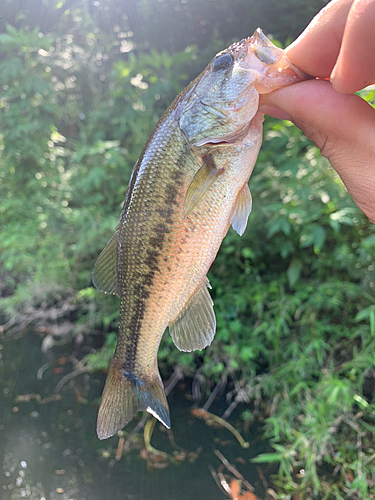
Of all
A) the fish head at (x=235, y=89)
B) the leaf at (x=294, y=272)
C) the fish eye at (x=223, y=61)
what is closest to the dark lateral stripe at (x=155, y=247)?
the fish head at (x=235, y=89)

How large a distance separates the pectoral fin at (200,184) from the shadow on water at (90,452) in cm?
238

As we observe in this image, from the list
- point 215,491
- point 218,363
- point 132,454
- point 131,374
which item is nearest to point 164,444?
point 132,454

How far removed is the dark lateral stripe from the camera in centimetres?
117

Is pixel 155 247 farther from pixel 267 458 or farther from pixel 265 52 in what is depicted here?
pixel 267 458

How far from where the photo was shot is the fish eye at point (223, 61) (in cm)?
117

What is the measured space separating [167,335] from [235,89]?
7.96ft

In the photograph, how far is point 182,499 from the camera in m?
2.46

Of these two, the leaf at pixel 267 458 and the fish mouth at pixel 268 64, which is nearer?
the fish mouth at pixel 268 64

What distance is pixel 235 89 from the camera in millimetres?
1132

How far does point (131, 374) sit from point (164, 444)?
188 centimetres

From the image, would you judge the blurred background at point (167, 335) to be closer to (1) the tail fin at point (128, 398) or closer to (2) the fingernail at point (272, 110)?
(2) the fingernail at point (272, 110)

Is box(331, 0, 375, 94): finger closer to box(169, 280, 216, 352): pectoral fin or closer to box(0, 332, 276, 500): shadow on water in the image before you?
box(169, 280, 216, 352): pectoral fin

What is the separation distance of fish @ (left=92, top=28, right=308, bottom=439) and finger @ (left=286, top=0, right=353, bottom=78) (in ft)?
0.17

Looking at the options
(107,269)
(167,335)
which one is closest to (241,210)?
(107,269)
